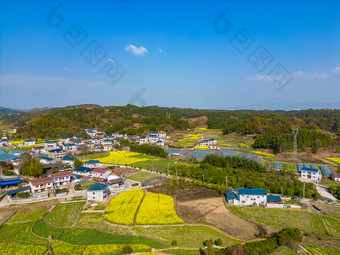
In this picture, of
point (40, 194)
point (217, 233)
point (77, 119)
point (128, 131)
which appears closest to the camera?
point (217, 233)

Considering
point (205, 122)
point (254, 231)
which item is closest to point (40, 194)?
point (254, 231)

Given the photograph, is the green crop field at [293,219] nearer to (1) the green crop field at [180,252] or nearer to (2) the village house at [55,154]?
(1) the green crop field at [180,252]

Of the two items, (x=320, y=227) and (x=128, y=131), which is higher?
(x=128, y=131)

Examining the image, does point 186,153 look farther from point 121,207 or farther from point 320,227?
point 320,227

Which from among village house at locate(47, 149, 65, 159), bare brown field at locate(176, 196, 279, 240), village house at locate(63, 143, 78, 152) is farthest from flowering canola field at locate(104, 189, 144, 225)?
village house at locate(63, 143, 78, 152)

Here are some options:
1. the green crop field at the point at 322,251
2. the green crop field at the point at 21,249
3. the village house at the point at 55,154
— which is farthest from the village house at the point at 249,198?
the village house at the point at 55,154

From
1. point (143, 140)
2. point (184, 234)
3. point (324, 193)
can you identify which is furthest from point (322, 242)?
point (143, 140)

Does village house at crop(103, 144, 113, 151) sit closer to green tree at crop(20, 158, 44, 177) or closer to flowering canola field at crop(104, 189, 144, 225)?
green tree at crop(20, 158, 44, 177)
